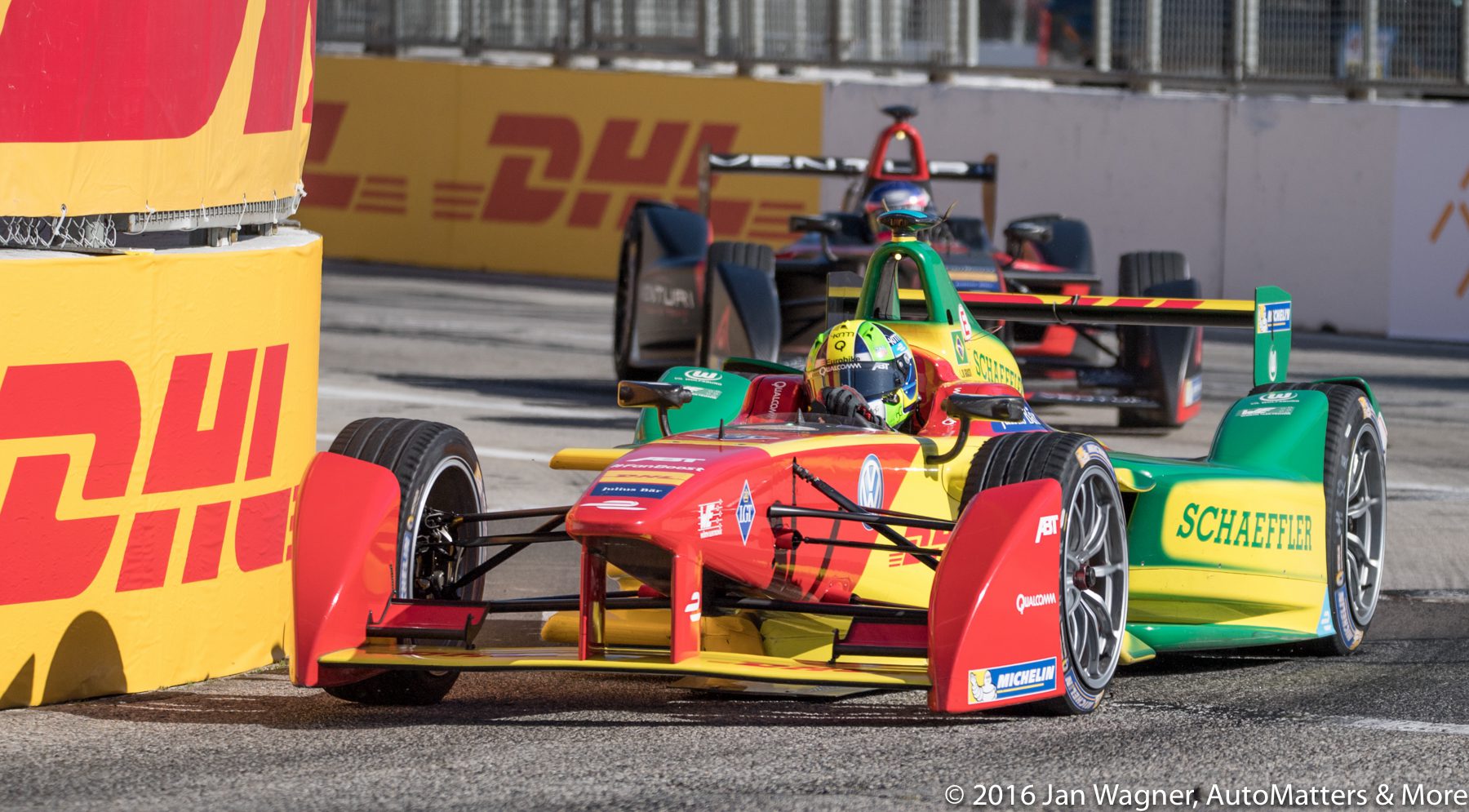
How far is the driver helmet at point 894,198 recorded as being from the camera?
48.4 feet

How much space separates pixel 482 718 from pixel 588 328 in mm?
12785

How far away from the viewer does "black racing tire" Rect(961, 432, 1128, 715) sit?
6.71 metres

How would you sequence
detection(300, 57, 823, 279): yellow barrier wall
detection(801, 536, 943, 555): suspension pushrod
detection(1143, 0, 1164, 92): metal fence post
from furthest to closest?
detection(300, 57, 823, 279): yellow barrier wall, detection(1143, 0, 1164, 92): metal fence post, detection(801, 536, 943, 555): suspension pushrod

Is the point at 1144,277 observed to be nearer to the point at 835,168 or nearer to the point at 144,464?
the point at 835,168

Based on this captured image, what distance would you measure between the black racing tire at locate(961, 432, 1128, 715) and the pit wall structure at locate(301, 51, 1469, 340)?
1305 centimetres

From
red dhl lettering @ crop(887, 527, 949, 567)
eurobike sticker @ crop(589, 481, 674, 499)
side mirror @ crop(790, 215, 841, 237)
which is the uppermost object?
side mirror @ crop(790, 215, 841, 237)

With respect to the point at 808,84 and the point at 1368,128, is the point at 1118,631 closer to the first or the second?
the point at 1368,128

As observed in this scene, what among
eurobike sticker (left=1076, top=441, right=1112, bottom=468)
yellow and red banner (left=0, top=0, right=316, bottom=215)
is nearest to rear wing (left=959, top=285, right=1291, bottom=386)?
eurobike sticker (left=1076, top=441, right=1112, bottom=468)

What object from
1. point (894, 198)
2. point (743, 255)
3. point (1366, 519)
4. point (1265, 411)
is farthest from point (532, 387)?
point (1366, 519)

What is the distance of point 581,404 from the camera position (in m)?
15.1

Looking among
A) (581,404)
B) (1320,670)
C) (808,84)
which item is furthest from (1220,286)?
(1320,670)

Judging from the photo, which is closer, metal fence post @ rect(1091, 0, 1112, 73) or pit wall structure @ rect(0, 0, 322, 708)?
pit wall structure @ rect(0, 0, 322, 708)

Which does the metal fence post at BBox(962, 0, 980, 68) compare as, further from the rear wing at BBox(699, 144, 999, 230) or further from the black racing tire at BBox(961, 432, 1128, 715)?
the black racing tire at BBox(961, 432, 1128, 715)

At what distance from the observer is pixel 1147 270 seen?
14.4m
